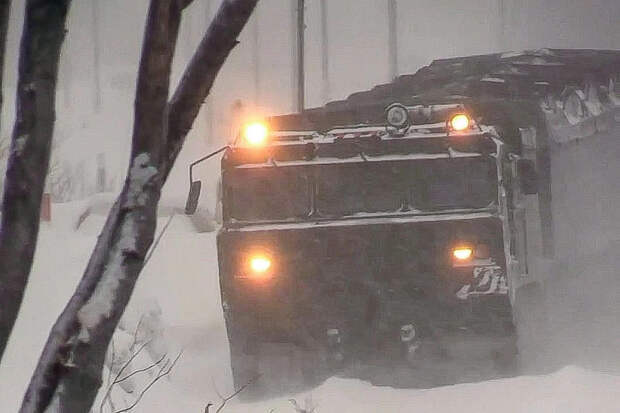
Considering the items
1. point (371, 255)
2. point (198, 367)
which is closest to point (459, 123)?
point (371, 255)

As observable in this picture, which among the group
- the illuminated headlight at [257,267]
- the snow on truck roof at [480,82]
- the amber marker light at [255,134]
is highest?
the snow on truck roof at [480,82]

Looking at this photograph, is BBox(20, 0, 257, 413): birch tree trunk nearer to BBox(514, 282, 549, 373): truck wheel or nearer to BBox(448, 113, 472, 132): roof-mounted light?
BBox(448, 113, 472, 132): roof-mounted light

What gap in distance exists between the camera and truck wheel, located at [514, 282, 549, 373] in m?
4.54

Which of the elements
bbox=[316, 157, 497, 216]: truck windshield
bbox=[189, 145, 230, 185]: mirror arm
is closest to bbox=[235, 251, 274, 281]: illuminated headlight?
bbox=[316, 157, 497, 216]: truck windshield

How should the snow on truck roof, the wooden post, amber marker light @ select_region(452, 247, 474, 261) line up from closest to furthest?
1. amber marker light @ select_region(452, 247, 474, 261)
2. the snow on truck roof
3. the wooden post

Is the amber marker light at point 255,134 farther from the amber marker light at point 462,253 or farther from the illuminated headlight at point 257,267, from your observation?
the amber marker light at point 462,253

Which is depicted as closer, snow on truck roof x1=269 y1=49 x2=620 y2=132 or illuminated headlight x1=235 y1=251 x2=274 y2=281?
illuminated headlight x1=235 y1=251 x2=274 y2=281

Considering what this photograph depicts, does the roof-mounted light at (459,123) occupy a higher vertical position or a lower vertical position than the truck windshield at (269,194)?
higher

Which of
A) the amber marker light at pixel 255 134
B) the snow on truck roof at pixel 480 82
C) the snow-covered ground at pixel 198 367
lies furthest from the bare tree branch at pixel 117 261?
the snow on truck roof at pixel 480 82

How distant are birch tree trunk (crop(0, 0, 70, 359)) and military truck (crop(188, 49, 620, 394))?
9.84ft

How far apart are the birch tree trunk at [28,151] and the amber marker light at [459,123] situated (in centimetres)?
325

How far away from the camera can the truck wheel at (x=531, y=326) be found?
454 cm

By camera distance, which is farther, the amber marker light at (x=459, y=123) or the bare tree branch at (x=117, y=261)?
the amber marker light at (x=459, y=123)

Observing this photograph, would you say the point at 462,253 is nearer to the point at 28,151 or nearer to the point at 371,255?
the point at 371,255
